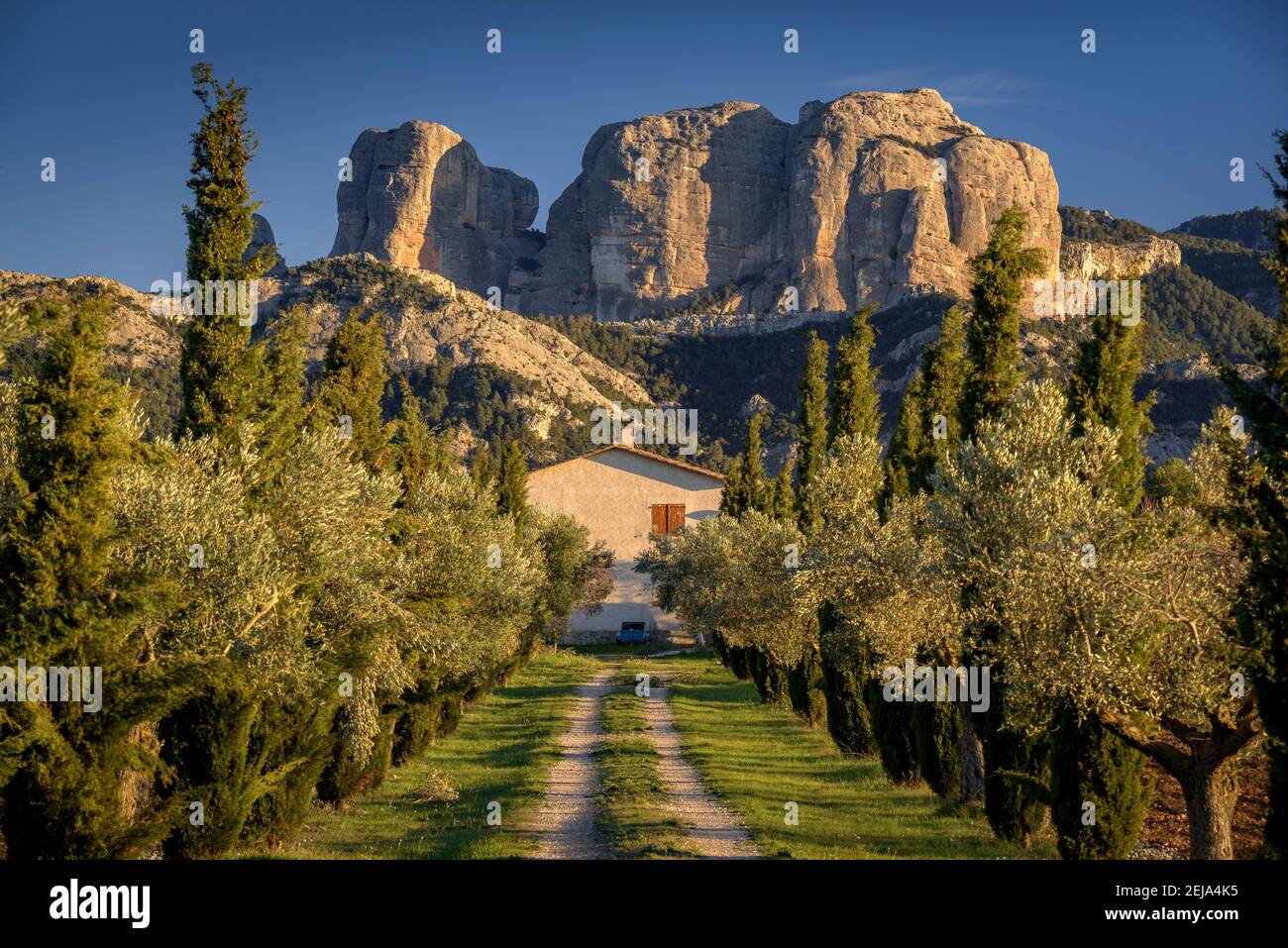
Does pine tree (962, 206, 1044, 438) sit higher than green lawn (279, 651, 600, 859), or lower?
higher

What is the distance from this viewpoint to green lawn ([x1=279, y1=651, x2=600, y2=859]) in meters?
19.9

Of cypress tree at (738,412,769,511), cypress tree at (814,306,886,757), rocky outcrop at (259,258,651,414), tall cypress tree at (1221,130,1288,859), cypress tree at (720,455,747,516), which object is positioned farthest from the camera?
rocky outcrop at (259,258,651,414)

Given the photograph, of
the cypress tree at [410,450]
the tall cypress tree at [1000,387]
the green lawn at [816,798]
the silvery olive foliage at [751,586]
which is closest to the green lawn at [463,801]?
the green lawn at [816,798]

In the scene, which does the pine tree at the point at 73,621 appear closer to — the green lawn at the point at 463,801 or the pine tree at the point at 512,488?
the green lawn at the point at 463,801

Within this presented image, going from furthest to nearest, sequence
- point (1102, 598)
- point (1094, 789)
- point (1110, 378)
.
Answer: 1. point (1110, 378)
2. point (1094, 789)
3. point (1102, 598)

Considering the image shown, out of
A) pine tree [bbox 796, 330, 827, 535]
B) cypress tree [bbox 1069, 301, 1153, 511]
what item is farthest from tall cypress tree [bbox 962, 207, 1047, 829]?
pine tree [bbox 796, 330, 827, 535]

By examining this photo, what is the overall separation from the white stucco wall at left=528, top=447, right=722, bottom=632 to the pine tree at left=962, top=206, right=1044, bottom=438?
6737 centimetres

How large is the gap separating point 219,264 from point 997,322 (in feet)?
58.0

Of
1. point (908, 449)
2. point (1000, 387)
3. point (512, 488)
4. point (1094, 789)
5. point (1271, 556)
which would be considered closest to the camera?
point (1271, 556)

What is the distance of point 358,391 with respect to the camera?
103 feet

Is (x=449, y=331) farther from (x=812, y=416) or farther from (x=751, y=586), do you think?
(x=751, y=586)

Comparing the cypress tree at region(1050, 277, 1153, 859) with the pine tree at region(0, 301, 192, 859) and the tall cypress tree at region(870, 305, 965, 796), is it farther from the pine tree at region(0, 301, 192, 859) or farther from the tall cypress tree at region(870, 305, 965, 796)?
the pine tree at region(0, 301, 192, 859)

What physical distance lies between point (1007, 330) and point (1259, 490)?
41.1 feet

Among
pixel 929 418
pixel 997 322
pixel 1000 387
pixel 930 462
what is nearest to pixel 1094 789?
pixel 1000 387
